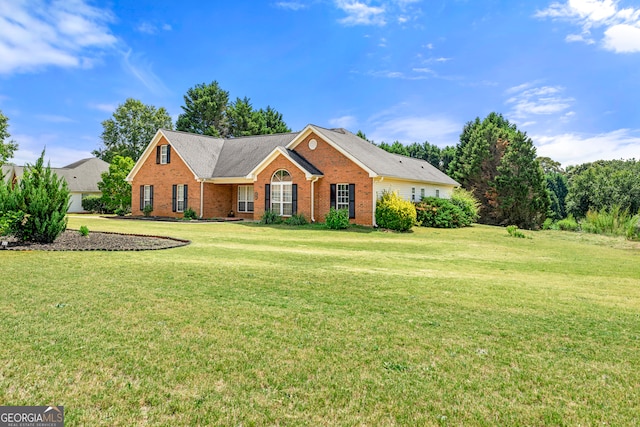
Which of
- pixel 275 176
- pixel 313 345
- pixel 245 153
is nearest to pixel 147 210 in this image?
pixel 245 153

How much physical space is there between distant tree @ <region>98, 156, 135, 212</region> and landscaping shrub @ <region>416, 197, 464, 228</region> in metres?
24.1

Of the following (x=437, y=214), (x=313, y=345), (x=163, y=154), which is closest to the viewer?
(x=313, y=345)

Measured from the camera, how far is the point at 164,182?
30172 millimetres

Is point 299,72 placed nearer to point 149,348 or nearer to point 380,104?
point 380,104

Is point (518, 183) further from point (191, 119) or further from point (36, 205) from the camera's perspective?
point (191, 119)

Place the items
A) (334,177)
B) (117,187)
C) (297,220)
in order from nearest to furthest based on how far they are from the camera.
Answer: (297,220) < (334,177) < (117,187)

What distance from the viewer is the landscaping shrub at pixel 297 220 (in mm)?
22828

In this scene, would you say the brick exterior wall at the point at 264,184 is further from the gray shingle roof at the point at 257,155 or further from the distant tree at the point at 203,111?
the distant tree at the point at 203,111

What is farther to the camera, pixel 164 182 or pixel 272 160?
pixel 164 182

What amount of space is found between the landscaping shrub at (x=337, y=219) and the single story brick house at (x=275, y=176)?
54.8 inches

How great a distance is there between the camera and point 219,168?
2970cm

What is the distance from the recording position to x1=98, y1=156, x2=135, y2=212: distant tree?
113ft

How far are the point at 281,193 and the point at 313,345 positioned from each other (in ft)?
66.6

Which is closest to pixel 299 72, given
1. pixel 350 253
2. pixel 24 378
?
pixel 350 253
